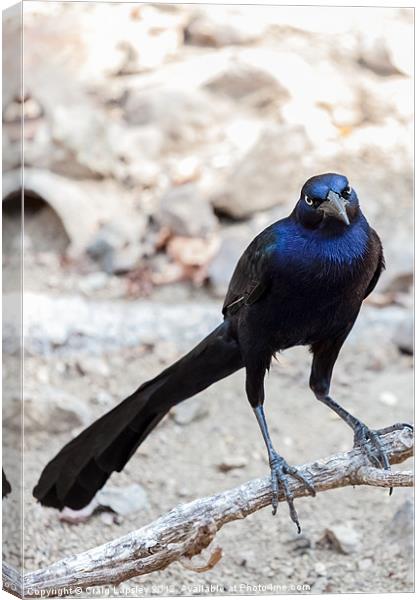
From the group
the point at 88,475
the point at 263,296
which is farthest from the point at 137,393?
the point at 263,296

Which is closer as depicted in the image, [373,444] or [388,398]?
[373,444]

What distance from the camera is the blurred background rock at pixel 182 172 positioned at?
4402 millimetres

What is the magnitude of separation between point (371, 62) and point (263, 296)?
170cm

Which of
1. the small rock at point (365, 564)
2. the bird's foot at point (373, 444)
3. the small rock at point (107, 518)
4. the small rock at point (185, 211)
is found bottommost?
the small rock at point (365, 564)

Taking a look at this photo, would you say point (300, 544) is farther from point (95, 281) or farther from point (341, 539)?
point (95, 281)

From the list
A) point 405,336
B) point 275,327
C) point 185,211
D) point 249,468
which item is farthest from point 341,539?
point 185,211

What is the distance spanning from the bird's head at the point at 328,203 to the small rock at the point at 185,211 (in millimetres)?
1935

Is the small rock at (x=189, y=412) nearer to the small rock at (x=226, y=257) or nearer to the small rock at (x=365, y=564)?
the small rock at (x=226, y=257)

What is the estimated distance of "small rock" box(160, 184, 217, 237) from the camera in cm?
518

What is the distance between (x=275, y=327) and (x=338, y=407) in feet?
1.48

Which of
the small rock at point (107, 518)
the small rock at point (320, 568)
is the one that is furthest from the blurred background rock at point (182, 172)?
the small rock at point (320, 568)

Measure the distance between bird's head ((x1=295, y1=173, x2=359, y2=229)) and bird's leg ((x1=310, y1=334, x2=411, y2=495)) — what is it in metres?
0.44

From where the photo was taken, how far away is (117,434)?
12.4 feet

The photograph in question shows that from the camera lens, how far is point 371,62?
466cm
